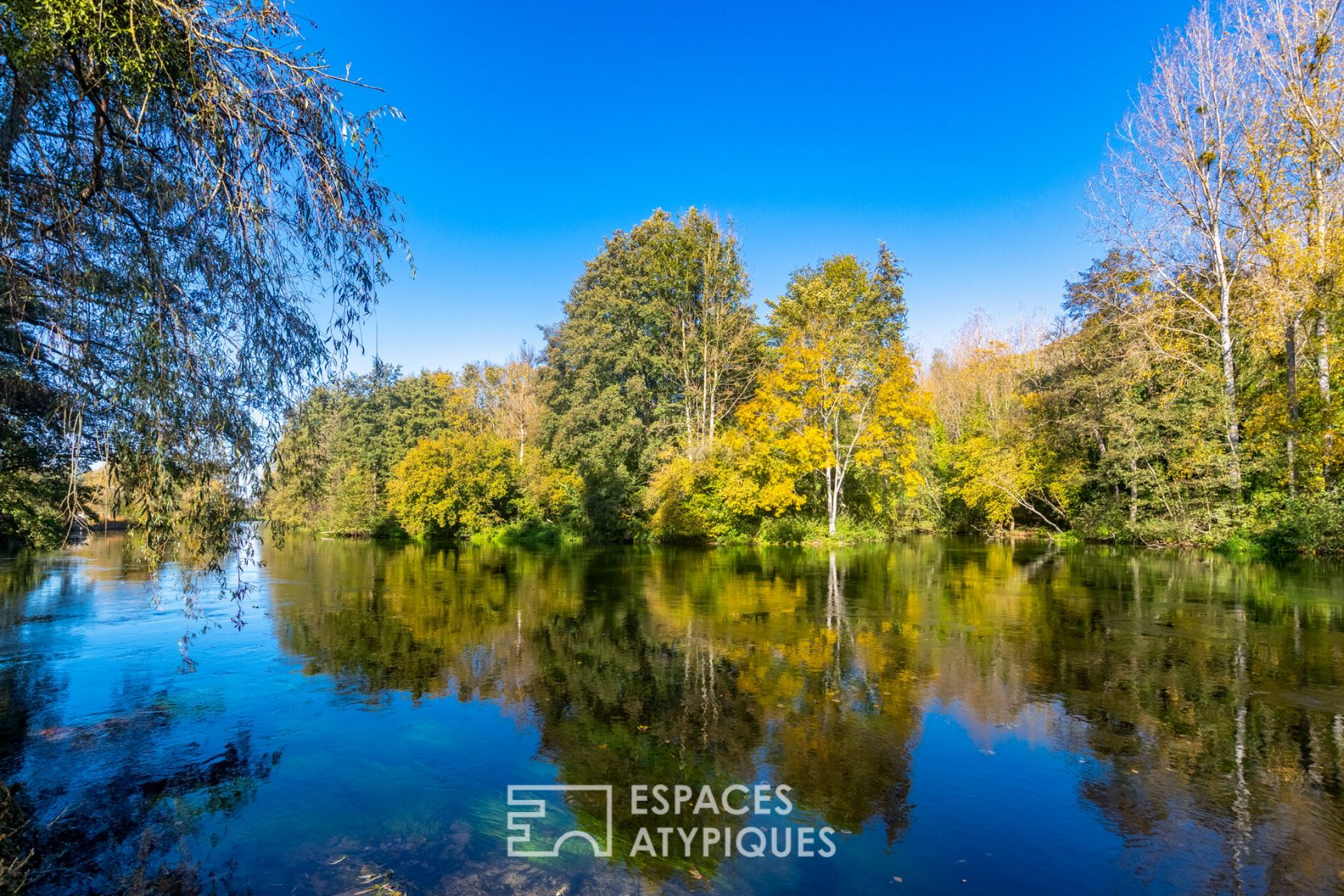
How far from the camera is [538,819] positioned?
16.4 feet

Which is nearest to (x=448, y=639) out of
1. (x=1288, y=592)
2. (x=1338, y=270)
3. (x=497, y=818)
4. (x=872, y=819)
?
(x=497, y=818)

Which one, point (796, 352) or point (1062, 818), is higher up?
point (796, 352)

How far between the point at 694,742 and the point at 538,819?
1899 millimetres

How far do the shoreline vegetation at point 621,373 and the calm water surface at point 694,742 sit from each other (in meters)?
2.41

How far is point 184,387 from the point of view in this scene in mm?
5391

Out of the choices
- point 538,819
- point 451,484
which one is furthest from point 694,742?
point 451,484

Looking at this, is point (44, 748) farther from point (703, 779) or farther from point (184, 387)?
point (703, 779)

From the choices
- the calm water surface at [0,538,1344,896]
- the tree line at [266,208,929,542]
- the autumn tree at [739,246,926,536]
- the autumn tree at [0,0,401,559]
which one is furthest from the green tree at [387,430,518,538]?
the autumn tree at [0,0,401,559]

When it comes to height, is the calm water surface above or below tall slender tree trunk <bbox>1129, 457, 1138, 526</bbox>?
below

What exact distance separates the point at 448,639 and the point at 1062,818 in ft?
31.1

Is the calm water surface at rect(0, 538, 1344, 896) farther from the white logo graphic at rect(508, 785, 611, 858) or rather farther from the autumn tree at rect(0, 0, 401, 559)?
the autumn tree at rect(0, 0, 401, 559)

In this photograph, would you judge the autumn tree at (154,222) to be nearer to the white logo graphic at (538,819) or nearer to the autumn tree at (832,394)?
the white logo graphic at (538,819)

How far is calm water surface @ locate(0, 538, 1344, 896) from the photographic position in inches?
172

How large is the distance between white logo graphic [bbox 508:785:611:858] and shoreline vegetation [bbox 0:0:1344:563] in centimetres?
397
